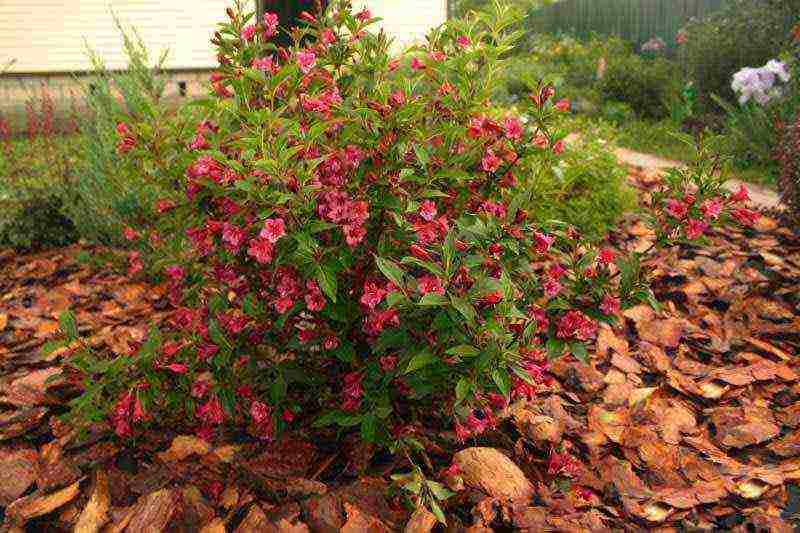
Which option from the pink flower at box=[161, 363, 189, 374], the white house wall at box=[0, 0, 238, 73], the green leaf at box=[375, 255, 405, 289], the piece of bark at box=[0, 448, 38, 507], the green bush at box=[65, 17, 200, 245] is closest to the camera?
the green leaf at box=[375, 255, 405, 289]

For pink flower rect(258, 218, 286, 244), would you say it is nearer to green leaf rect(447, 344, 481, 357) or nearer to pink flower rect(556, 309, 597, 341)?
green leaf rect(447, 344, 481, 357)

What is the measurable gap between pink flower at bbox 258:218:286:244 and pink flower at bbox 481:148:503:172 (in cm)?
68

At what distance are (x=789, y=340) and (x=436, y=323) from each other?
2.36m

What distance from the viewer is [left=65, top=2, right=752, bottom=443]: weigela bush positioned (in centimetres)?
188

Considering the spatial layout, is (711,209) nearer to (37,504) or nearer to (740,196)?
(740,196)

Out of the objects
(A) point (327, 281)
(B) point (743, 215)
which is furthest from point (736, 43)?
(A) point (327, 281)

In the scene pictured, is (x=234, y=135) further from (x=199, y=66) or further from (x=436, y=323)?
(x=199, y=66)

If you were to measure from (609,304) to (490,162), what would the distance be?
55cm

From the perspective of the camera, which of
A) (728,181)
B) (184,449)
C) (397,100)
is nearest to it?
(397,100)

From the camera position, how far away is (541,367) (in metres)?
2.09

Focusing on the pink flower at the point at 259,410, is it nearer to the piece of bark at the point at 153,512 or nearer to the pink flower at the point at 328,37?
the piece of bark at the point at 153,512

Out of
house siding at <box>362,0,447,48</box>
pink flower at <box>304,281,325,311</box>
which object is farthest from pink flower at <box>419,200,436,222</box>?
house siding at <box>362,0,447,48</box>

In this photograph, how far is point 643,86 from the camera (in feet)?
36.5

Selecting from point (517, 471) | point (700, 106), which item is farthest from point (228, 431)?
point (700, 106)
